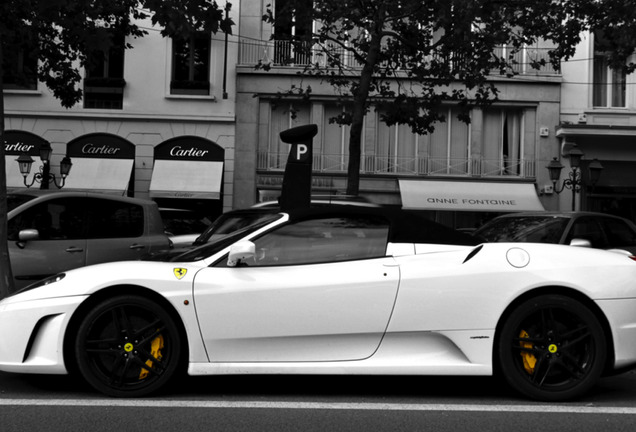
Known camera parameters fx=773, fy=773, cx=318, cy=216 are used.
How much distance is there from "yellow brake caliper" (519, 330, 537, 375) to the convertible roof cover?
2.35 feet

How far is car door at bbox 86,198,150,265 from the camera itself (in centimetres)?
916

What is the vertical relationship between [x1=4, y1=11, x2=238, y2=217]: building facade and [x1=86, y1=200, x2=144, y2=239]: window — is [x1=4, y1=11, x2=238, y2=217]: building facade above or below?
above

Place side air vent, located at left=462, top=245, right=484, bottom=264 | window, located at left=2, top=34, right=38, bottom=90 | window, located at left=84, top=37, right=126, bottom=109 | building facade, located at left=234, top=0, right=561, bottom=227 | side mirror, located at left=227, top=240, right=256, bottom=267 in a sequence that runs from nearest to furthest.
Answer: side mirror, located at left=227, top=240, right=256, bottom=267 → side air vent, located at left=462, top=245, right=484, bottom=264 → window, located at left=2, top=34, right=38, bottom=90 → building facade, located at left=234, top=0, right=561, bottom=227 → window, located at left=84, top=37, right=126, bottom=109

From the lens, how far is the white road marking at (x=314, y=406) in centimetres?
483

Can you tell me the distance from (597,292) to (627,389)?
3.52ft

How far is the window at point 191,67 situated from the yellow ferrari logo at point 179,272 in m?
21.3

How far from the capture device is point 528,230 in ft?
34.1

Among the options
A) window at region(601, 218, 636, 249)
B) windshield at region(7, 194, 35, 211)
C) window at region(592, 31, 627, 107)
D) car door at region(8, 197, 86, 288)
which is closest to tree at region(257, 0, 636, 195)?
window at region(601, 218, 636, 249)

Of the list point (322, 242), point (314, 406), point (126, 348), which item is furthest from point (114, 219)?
point (314, 406)

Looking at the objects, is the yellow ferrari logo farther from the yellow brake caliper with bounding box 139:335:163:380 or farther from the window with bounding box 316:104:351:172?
the window with bounding box 316:104:351:172

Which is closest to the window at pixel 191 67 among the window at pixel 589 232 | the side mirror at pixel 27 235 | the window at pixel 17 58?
the window at pixel 17 58

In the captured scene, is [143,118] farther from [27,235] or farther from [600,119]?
[27,235]

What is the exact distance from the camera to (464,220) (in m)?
25.8

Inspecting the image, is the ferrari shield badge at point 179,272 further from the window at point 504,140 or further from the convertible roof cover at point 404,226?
the window at point 504,140
